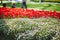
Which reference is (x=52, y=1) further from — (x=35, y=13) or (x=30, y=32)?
(x=30, y=32)

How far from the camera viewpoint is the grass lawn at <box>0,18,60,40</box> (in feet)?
20.3

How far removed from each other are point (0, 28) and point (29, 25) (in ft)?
2.43

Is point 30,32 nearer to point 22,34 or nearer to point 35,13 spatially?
point 22,34

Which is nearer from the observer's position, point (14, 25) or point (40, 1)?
point (14, 25)

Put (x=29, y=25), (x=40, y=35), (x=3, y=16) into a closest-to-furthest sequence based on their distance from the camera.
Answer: (x=40, y=35), (x=29, y=25), (x=3, y=16)

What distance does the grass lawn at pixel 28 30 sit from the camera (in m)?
6.18

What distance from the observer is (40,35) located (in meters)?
6.16

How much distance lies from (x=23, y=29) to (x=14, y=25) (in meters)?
0.36

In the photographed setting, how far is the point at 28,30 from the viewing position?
6.46m

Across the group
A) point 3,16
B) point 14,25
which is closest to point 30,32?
point 14,25

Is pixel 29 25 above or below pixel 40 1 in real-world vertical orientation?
above

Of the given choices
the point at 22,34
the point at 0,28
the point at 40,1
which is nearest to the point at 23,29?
the point at 22,34

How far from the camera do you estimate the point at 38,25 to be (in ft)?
22.0

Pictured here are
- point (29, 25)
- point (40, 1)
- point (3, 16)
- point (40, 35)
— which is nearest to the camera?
point (40, 35)
